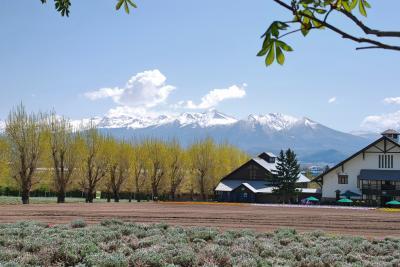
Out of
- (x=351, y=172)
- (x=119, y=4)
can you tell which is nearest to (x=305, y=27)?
(x=119, y=4)

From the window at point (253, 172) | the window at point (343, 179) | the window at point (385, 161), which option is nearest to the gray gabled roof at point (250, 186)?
the window at point (253, 172)

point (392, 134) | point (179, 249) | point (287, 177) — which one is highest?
point (392, 134)

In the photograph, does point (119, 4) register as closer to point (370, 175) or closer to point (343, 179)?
point (370, 175)

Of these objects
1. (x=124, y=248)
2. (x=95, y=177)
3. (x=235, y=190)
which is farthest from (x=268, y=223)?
(x=235, y=190)

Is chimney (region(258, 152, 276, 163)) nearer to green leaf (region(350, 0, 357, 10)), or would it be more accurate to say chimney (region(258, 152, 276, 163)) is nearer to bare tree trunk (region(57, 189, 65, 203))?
bare tree trunk (region(57, 189, 65, 203))

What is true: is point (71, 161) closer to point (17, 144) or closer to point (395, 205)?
point (17, 144)

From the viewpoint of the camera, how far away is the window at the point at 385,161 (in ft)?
211

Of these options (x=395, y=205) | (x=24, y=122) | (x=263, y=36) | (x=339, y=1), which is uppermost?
(x=24, y=122)

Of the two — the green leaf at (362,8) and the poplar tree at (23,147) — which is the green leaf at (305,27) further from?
the poplar tree at (23,147)

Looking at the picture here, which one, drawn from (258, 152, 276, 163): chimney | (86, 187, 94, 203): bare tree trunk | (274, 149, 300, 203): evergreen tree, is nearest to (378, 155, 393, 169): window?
(274, 149, 300, 203): evergreen tree

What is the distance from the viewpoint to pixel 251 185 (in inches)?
3022

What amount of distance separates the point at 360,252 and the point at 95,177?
53.2 metres

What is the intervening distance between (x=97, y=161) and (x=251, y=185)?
24.3 meters

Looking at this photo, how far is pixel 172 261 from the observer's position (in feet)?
44.9
